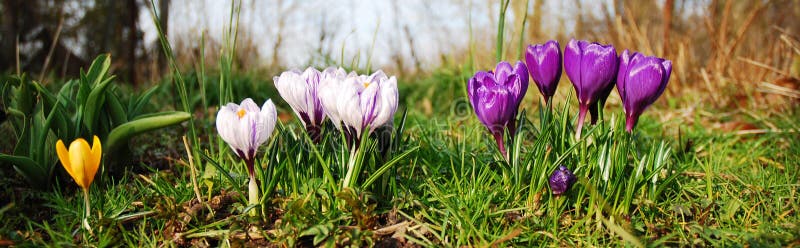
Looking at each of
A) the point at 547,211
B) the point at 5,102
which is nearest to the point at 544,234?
the point at 547,211

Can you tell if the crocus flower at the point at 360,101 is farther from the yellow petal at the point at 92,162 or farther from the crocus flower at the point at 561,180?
the yellow petal at the point at 92,162

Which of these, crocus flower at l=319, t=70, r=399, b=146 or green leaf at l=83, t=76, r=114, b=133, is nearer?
crocus flower at l=319, t=70, r=399, b=146

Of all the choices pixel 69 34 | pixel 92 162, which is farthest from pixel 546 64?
pixel 69 34

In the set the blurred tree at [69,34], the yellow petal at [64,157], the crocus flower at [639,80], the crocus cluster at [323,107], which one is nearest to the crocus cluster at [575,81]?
the crocus flower at [639,80]

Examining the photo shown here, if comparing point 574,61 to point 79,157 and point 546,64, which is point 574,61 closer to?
point 546,64

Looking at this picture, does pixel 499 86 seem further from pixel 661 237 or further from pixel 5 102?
pixel 5 102

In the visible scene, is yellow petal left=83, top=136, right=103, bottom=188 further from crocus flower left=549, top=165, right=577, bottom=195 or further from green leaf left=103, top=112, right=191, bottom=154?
crocus flower left=549, top=165, right=577, bottom=195

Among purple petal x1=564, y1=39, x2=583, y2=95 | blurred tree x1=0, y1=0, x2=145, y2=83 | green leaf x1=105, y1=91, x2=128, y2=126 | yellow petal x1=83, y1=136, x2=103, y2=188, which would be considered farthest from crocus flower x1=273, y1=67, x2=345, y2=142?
blurred tree x1=0, y1=0, x2=145, y2=83
